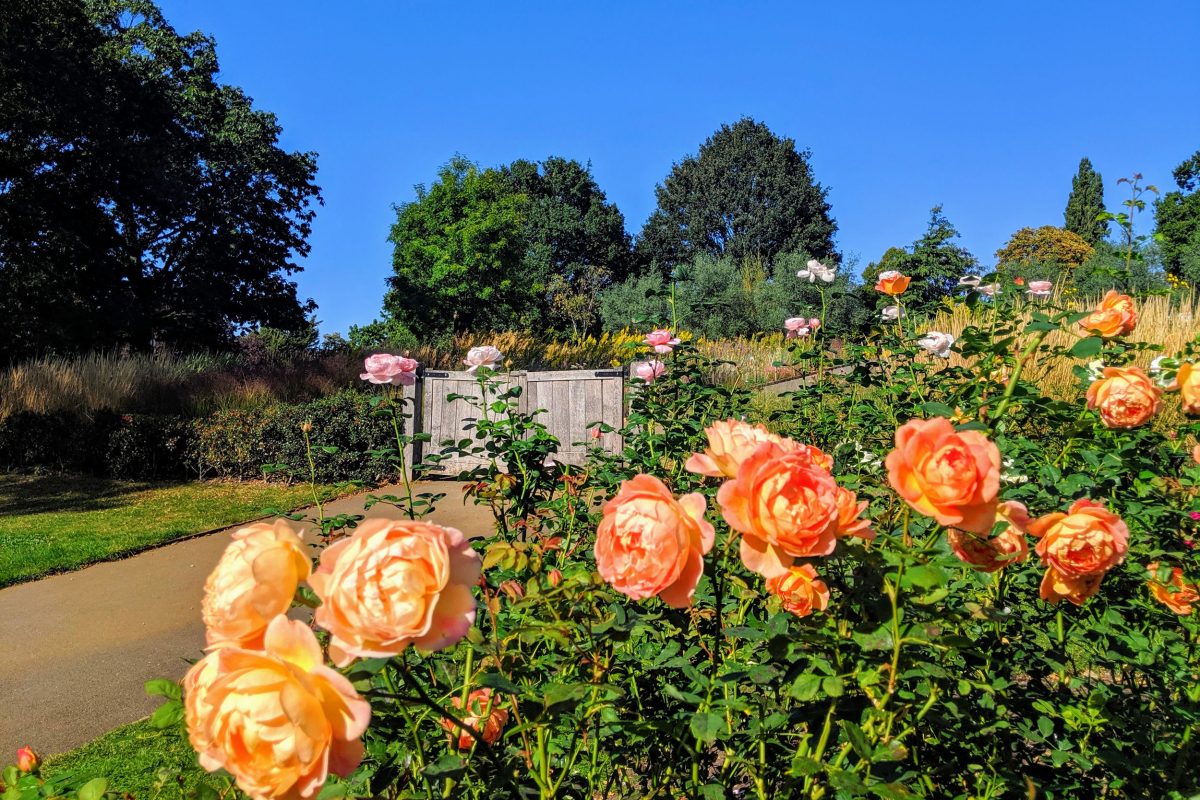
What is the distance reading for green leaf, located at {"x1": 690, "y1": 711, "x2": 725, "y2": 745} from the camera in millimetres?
810

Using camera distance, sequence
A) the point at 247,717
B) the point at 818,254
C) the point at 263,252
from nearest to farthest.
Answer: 1. the point at 247,717
2. the point at 263,252
3. the point at 818,254

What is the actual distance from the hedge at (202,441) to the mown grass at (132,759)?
5188 mm

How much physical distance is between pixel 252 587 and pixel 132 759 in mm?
2583

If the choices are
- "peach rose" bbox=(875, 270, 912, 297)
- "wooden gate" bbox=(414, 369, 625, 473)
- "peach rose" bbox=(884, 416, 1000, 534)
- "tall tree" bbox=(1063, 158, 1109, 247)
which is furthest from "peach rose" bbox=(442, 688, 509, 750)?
"tall tree" bbox=(1063, 158, 1109, 247)

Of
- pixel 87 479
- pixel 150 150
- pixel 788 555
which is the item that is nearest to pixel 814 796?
pixel 788 555

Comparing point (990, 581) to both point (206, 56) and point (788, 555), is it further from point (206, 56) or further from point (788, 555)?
point (206, 56)

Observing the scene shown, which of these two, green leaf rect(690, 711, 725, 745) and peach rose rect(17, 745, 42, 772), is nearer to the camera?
green leaf rect(690, 711, 725, 745)

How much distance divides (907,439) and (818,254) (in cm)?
3602

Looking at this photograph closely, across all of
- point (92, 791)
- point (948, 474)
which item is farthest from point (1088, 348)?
point (92, 791)

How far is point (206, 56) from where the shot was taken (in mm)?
17406

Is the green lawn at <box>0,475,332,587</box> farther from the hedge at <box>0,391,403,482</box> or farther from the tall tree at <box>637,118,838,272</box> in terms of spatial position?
the tall tree at <box>637,118,838,272</box>

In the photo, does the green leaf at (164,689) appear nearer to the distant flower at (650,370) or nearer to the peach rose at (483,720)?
the peach rose at (483,720)

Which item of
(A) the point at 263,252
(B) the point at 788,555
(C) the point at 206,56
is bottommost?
(B) the point at 788,555

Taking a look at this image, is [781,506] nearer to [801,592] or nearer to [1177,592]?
[801,592]
